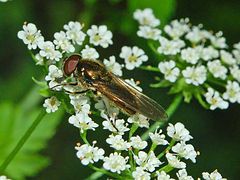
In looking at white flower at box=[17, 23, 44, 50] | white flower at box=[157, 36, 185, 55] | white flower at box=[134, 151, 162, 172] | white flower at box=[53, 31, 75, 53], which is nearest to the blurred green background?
white flower at box=[157, 36, 185, 55]

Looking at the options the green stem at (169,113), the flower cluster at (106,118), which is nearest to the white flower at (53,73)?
the flower cluster at (106,118)

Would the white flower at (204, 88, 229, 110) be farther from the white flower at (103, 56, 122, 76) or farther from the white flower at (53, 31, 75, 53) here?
the white flower at (53, 31, 75, 53)

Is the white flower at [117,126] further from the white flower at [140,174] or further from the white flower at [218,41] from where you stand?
the white flower at [218,41]

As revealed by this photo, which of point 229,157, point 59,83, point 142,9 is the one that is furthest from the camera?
point 229,157

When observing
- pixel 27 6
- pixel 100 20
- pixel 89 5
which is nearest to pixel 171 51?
pixel 89 5

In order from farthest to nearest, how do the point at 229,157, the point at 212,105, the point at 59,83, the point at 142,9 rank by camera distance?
the point at 229,157 < the point at 142,9 < the point at 212,105 < the point at 59,83

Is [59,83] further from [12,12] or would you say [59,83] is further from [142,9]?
[12,12]
